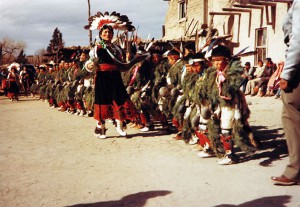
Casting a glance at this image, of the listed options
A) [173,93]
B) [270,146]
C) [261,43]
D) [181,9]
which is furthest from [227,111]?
[181,9]

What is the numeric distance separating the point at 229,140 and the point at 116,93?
2798 millimetres

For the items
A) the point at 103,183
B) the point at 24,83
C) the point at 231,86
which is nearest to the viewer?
the point at 103,183

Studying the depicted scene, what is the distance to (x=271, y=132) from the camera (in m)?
6.48

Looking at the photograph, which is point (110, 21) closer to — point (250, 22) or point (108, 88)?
point (108, 88)

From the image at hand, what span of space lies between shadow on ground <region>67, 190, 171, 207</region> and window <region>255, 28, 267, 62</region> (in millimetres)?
12655

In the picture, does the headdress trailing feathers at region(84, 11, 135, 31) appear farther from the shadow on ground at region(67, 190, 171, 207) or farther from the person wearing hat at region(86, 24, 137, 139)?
the shadow on ground at region(67, 190, 171, 207)

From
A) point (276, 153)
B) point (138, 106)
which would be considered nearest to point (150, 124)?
point (138, 106)

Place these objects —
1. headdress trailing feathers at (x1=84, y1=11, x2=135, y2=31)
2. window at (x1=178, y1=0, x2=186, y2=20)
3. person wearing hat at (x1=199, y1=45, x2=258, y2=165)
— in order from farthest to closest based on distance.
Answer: window at (x1=178, y1=0, x2=186, y2=20) < headdress trailing feathers at (x1=84, y1=11, x2=135, y2=31) < person wearing hat at (x1=199, y1=45, x2=258, y2=165)

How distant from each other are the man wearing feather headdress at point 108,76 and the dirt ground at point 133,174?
1.61 feet

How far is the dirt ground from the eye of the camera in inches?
129

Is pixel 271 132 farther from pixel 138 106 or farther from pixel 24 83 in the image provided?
pixel 24 83

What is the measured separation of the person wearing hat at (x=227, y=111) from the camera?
4.32 m

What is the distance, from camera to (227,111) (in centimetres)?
442

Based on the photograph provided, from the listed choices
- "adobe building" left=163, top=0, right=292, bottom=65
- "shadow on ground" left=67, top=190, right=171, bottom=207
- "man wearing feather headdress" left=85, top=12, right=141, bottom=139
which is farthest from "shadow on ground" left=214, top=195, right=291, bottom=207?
"adobe building" left=163, top=0, right=292, bottom=65
